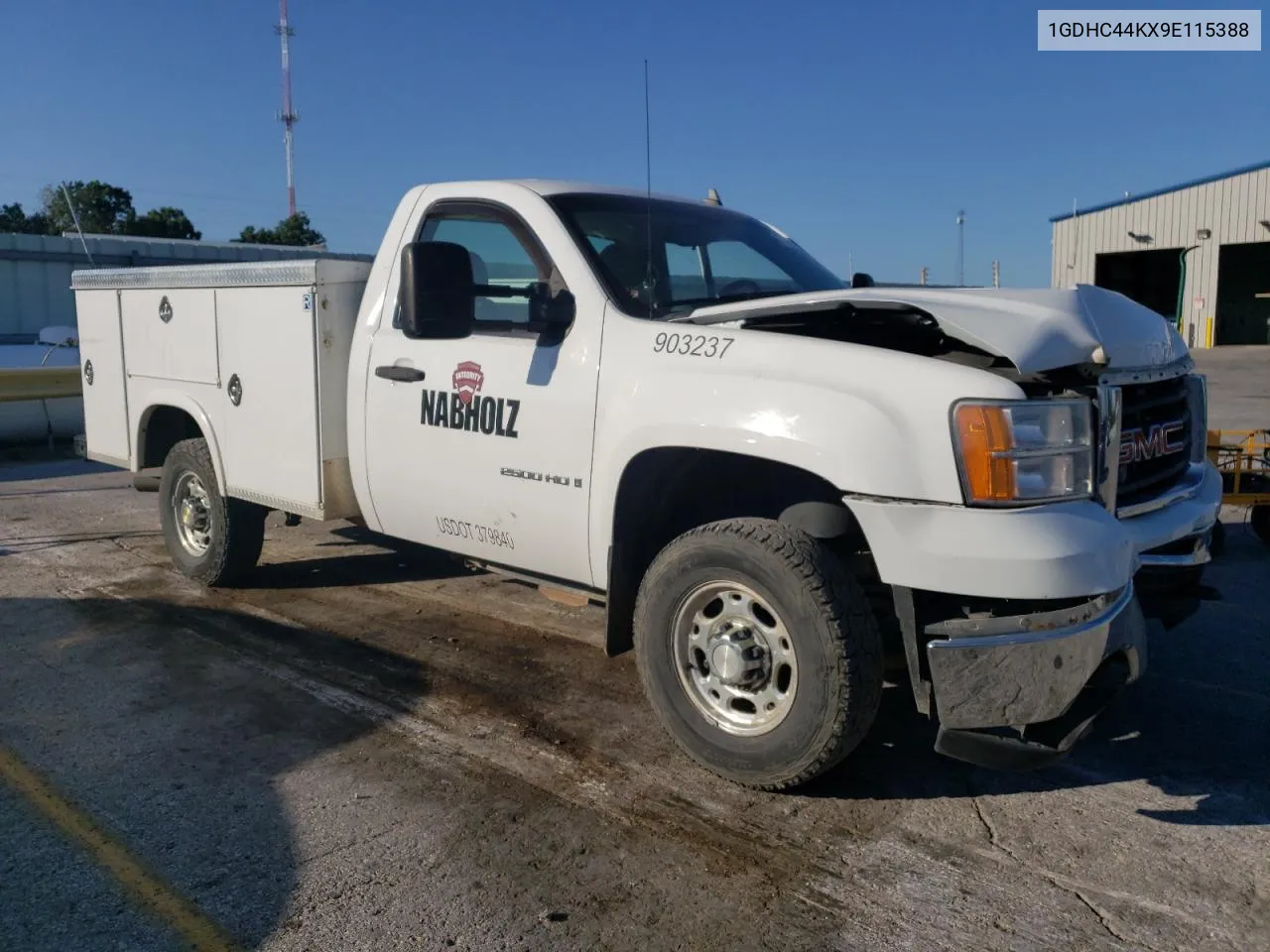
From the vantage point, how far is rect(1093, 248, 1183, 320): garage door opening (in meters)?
38.4

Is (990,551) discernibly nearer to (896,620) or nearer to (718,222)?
(896,620)

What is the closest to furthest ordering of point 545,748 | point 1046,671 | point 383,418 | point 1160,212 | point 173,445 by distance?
point 1046,671 < point 545,748 < point 383,418 < point 173,445 < point 1160,212

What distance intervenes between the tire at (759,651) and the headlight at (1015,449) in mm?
577

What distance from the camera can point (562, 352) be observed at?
432cm

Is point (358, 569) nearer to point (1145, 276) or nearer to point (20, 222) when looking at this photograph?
point (1145, 276)

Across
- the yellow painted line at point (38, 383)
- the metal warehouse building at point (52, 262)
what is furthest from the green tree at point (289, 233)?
the yellow painted line at point (38, 383)

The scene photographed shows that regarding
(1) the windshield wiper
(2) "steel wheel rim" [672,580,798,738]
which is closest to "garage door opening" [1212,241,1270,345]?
(1) the windshield wiper

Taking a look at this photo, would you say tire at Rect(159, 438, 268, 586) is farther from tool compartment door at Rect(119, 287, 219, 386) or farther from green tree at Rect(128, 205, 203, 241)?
green tree at Rect(128, 205, 203, 241)

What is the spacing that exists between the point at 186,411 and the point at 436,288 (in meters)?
2.91

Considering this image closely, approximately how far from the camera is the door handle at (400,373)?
193 inches

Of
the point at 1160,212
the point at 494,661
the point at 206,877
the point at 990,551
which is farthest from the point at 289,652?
the point at 1160,212

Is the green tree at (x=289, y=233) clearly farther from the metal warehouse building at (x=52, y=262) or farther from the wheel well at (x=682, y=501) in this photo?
the wheel well at (x=682, y=501)

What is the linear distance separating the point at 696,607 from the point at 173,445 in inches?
174

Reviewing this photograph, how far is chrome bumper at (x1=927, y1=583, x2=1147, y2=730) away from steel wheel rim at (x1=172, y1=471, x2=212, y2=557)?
482 cm
